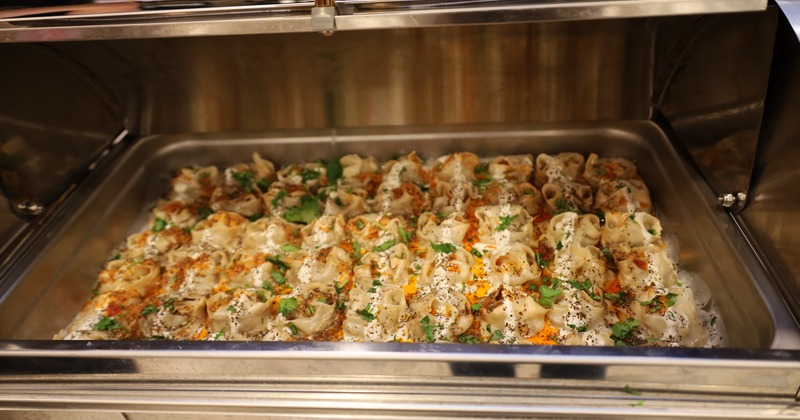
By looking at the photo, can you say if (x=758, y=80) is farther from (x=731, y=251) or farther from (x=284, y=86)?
(x=284, y=86)

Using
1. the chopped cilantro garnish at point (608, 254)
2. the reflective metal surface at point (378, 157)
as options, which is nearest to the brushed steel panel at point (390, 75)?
the reflective metal surface at point (378, 157)

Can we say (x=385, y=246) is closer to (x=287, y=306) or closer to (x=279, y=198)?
(x=287, y=306)

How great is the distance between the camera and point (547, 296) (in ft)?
7.19

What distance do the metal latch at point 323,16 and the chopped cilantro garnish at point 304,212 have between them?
129 cm

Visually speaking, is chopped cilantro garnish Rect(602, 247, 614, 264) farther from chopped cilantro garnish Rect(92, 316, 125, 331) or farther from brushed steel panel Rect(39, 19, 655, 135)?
chopped cilantro garnish Rect(92, 316, 125, 331)

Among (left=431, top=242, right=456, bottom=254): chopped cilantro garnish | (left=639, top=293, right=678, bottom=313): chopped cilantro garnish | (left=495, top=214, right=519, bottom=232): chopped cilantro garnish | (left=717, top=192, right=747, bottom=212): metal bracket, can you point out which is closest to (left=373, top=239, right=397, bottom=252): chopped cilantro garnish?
(left=431, top=242, right=456, bottom=254): chopped cilantro garnish

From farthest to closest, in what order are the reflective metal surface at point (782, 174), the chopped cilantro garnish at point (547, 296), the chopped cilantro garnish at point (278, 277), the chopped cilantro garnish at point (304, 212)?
the chopped cilantro garnish at point (304, 212) < the chopped cilantro garnish at point (278, 277) < the chopped cilantro garnish at point (547, 296) < the reflective metal surface at point (782, 174)

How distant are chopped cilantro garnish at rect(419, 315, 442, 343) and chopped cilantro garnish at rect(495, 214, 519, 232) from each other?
632 mm

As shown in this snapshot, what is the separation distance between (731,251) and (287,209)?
1.99m

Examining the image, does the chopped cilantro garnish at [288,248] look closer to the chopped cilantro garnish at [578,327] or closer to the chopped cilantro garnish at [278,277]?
the chopped cilantro garnish at [278,277]

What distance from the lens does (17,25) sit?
5.79ft

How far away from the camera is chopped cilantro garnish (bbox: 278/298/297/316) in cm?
225

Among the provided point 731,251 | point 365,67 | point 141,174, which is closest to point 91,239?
point 141,174

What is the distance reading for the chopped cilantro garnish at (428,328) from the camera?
2062 mm
